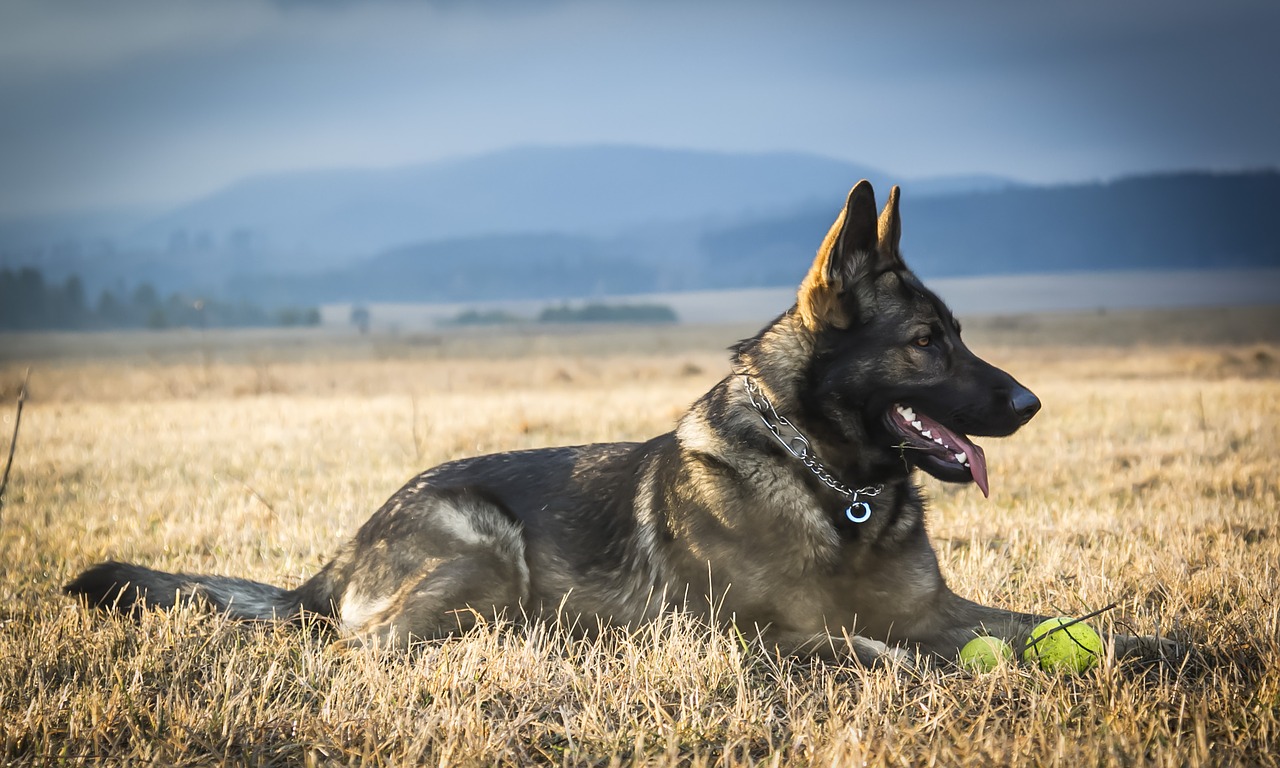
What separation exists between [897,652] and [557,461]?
6.90 ft

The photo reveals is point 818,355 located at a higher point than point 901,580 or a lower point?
higher

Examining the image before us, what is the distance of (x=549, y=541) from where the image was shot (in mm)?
5207

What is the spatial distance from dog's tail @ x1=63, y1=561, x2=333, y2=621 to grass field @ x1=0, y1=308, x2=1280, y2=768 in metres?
0.13

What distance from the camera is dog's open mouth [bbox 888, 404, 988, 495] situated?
4723 millimetres

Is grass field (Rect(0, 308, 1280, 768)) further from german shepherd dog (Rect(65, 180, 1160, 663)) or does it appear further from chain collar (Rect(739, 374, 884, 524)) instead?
chain collar (Rect(739, 374, 884, 524))

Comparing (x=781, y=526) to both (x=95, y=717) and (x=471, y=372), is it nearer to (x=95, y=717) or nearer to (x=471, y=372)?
(x=95, y=717)

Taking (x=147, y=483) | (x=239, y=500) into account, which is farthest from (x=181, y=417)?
(x=239, y=500)

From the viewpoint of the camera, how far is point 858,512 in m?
4.75

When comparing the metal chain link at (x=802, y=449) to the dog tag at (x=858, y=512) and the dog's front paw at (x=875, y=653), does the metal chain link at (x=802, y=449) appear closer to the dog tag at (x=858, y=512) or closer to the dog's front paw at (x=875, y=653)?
the dog tag at (x=858, y=512)

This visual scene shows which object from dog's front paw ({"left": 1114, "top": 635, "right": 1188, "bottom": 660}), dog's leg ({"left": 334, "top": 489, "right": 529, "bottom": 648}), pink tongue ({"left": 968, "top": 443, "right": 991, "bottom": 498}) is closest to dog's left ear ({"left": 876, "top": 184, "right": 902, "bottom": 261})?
pink tongue ({"left": 968, "top": 443, "right": 991, "bottom": 498})

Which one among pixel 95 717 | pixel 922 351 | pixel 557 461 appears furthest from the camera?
pixel 557 461

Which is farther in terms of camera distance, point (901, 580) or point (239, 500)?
point (239, 500)

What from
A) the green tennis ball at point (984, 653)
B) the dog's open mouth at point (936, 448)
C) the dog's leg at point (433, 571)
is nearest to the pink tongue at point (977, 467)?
the dog's open mouth at point (936, 448)

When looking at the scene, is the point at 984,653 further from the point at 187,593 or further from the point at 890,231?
the point at 187,593
